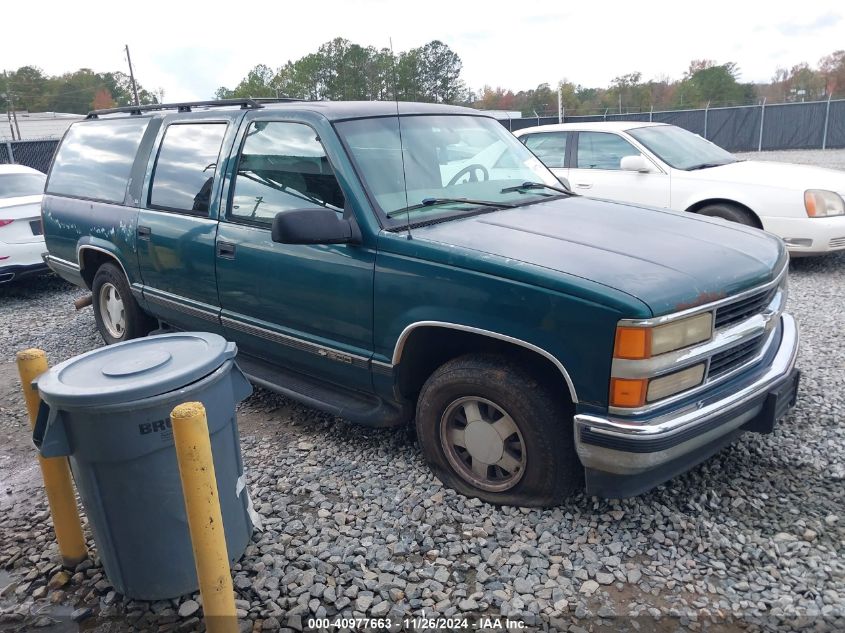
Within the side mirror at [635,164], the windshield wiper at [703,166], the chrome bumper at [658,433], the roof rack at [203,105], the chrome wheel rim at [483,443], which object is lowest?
the chrome wheel rim at [483,443]

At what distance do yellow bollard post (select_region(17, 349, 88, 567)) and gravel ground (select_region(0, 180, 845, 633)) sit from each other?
0.37 ft

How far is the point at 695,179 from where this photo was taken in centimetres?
734

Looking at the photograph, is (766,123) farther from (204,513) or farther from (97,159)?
(204,513)

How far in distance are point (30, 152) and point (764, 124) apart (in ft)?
82.2

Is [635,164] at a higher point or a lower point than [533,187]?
lower

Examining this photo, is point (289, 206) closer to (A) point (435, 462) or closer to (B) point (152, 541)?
(A) point (435, 462)

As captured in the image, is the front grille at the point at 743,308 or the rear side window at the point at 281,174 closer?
the front grille at the point at 743,308

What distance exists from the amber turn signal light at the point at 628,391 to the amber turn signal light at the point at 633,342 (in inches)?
4.1

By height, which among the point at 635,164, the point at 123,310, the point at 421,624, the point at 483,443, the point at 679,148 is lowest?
the point at 421,624

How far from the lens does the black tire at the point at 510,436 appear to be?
302cm

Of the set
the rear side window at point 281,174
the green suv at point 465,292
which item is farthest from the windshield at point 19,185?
the rear side window at point 281,174

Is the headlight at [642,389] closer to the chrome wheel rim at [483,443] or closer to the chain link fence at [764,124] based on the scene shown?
the chrome wheel rim at [483,443]

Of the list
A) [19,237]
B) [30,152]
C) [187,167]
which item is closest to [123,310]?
[187,167]

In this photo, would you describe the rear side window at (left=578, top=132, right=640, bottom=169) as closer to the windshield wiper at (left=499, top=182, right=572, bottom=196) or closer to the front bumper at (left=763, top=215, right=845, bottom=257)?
the front bumper at (left=763, top=215, right=845, bottom=257)
